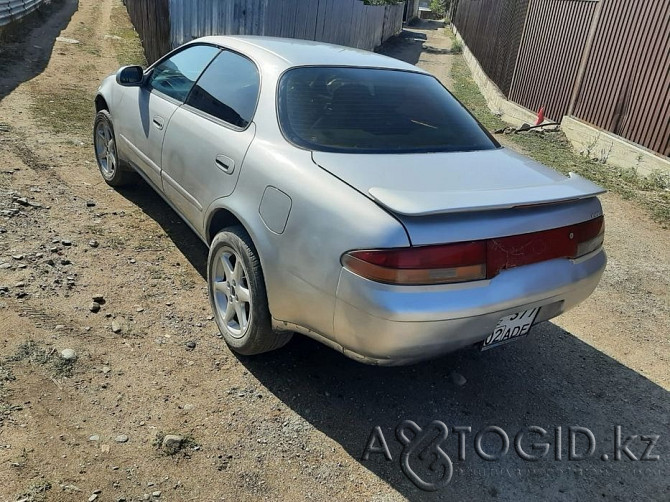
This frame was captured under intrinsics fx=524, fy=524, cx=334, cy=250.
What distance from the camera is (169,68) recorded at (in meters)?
4.02

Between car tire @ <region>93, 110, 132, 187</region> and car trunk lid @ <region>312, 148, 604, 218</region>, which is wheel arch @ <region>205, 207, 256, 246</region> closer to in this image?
car trunk lid @ <region>312, 148, 604, 218</region>

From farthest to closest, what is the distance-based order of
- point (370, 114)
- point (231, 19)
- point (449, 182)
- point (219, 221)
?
point (231, 19) < point (219, 221) < point (370, 114) < point (449, 182)

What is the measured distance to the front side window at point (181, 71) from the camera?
3.64m

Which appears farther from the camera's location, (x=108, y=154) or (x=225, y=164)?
(x=108, y=154)

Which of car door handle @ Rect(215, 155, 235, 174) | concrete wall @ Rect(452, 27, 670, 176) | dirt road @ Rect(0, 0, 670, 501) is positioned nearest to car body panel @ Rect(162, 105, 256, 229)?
car door handle @ Rect(215, 155, 235, 174)

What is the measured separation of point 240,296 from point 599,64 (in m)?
8.65

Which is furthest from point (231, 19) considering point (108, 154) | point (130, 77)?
point (130, 77)

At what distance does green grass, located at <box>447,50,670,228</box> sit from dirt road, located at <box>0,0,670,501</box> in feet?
8.76

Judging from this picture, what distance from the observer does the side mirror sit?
13.3 feet

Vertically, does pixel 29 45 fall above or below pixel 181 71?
below

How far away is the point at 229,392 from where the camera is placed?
2.72m

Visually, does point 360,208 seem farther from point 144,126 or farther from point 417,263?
point 144,126

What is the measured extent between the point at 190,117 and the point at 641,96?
7.29 m

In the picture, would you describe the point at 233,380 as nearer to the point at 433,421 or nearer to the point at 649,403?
the point at 433,421
